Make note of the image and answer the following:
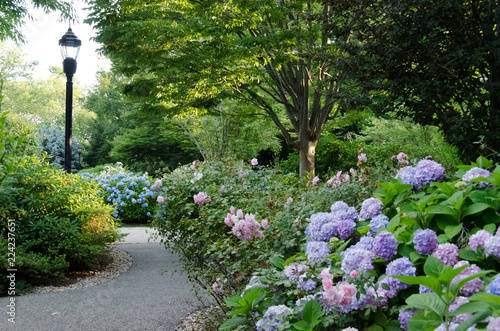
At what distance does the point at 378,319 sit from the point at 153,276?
435 cm

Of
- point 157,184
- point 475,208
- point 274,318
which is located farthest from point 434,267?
point 157,184

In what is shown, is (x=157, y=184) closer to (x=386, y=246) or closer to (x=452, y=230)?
(x=386, y=246)

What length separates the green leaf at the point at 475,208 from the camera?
170 cm

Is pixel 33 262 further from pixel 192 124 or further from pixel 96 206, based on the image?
pixel 192 124

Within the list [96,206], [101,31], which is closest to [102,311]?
[96,206]

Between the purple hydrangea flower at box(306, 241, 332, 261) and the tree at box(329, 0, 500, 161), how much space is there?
4.65 m

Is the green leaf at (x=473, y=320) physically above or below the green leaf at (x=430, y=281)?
below

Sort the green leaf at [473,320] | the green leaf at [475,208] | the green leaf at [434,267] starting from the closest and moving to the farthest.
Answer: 1. the green leaf at [473,320]
2. the green leaf at [434,267]
3. the green leaf at [475,208]

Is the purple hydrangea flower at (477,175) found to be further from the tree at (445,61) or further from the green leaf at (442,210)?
the tree at (445,61)

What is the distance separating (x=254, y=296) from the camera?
1.70 m

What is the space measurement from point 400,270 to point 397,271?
0.04 feet

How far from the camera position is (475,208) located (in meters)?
1.72

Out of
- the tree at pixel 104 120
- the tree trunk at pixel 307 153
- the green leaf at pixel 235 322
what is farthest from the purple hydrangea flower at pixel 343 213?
the tree at pixel 104 120

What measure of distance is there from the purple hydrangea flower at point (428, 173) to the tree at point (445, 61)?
398 cm
